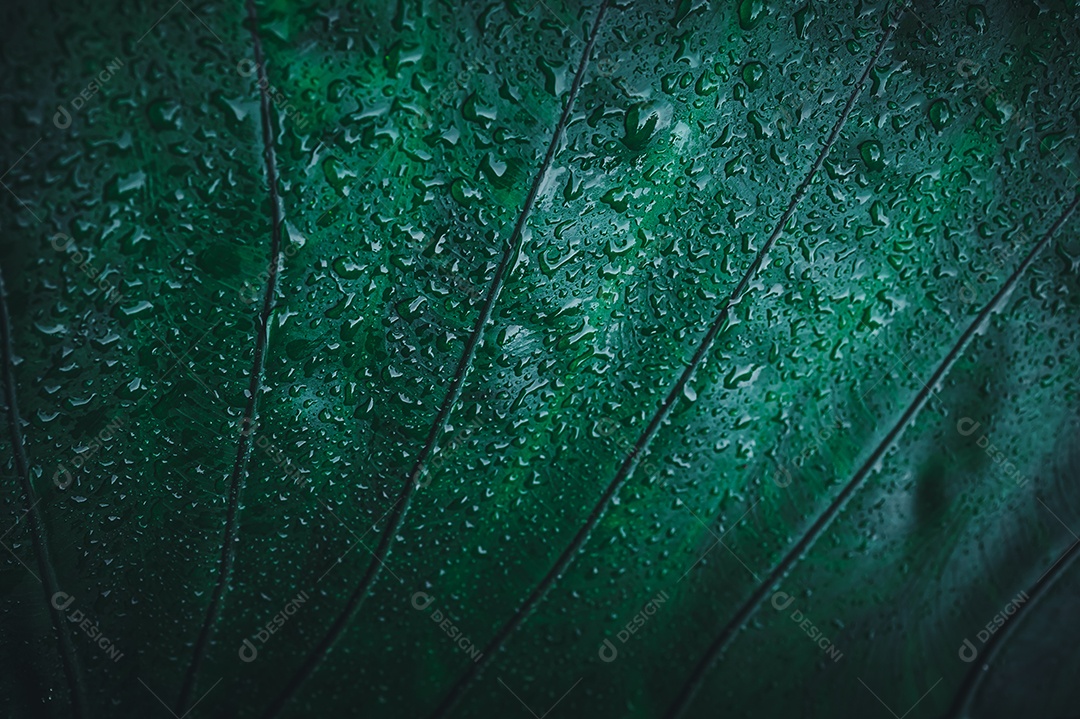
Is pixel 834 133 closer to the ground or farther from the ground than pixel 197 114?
closer to the ground

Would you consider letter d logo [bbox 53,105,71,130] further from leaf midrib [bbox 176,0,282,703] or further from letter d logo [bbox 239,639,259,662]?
letter d logo [bbox 239,639,259,662]

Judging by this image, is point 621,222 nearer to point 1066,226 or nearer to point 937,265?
point 937,265

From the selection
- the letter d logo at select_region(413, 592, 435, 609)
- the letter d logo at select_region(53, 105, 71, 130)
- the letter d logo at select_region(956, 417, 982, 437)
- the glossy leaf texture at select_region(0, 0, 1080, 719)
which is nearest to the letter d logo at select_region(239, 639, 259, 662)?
the glossy leaf texture at select_region(0, 0, 1080, 719)

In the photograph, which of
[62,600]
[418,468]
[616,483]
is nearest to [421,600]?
[418,468]

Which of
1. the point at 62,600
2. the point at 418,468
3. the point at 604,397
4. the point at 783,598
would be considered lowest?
the point at 783,598

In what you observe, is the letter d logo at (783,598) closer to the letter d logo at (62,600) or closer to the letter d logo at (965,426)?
the letter d logo at (965,426)

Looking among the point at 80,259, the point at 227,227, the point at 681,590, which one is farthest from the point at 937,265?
the point at 80,259

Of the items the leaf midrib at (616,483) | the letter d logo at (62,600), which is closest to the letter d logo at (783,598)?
the leaf midrib at (616,483)

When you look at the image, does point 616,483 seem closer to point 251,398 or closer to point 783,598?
point 783,598
